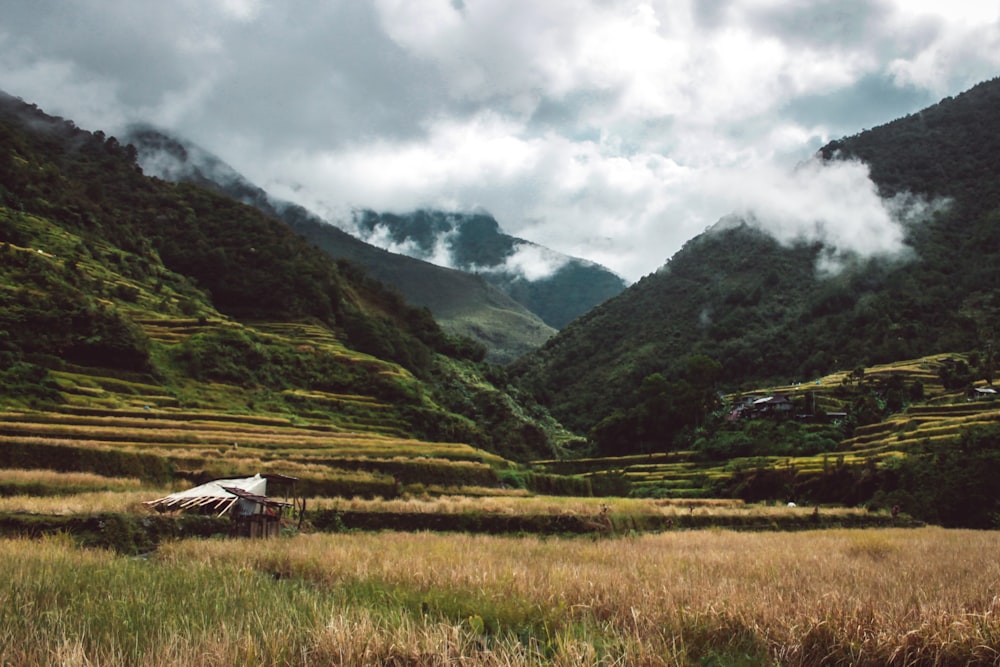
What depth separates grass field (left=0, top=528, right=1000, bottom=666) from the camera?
3.71 metres

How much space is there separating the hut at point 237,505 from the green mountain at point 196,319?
22.0 m

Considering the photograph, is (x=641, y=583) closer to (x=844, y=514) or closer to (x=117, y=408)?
(x=844, y=514)

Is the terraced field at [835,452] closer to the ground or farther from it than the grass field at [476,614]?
closer to the ground

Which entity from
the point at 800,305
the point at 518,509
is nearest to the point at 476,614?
the point at 518,509

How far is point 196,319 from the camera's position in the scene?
59188 mm

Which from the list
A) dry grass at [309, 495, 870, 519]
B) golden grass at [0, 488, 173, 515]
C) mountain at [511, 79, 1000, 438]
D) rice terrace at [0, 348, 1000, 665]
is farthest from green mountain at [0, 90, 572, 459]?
rice terrace at [0, 348, 1000, 665]

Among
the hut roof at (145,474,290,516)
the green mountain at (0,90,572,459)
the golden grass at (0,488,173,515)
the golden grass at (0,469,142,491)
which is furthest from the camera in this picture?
the green mountain at (0,90,572,459)

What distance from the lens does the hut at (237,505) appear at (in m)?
15.8

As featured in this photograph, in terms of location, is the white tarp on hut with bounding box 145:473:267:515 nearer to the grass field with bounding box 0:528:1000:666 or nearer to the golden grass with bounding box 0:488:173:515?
the golden grass with bounding box 0:488:173:515

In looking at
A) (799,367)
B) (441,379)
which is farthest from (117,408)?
(799,367)

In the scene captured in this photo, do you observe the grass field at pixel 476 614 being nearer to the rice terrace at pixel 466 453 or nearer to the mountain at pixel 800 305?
the rice terrace at pixel 466 453

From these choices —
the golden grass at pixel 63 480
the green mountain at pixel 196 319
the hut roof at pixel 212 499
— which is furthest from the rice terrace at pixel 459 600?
the green mountain at pixel 196 319

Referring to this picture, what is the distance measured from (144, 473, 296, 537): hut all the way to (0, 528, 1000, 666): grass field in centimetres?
733

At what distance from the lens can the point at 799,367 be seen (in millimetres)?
106562
